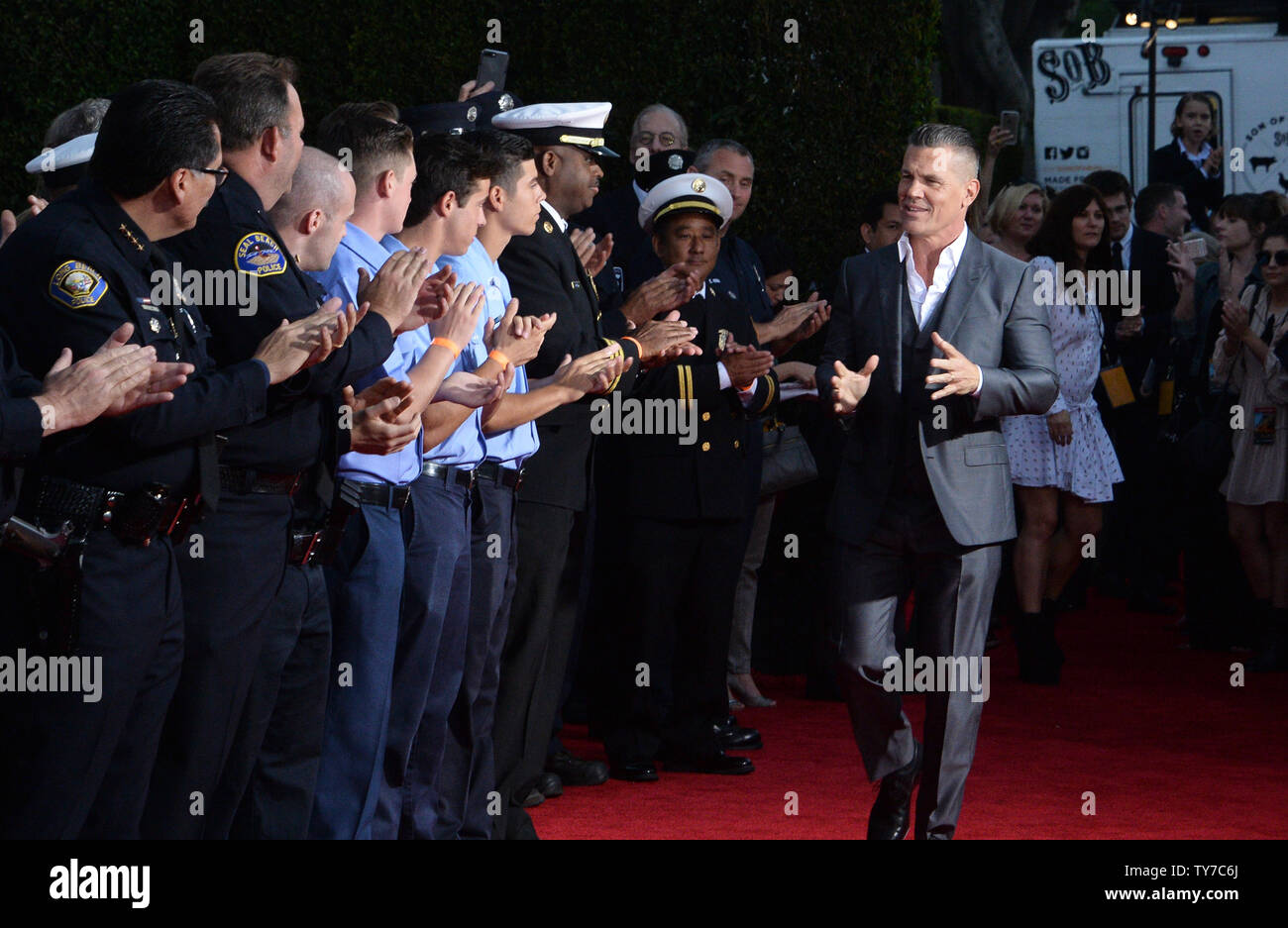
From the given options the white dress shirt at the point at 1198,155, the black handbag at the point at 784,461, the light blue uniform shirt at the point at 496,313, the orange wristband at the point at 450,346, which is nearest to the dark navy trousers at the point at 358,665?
the orange wristband at the point at 450,346

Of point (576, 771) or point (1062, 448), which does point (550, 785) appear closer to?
point (576, 771)

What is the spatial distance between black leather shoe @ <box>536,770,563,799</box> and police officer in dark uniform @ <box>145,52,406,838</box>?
2.22 meters

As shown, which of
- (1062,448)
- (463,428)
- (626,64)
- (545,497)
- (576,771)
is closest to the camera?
(463,428)

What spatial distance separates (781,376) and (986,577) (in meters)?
2.51

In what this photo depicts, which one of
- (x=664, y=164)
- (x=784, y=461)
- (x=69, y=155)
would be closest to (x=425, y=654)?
(x=69, y=155)

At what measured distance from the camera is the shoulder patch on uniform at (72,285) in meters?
3.59

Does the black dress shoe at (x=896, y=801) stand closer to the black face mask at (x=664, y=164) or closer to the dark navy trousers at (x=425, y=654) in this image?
the dark navy trousers at (x=425, y=654)

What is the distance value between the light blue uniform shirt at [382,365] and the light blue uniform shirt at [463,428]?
0.04 m

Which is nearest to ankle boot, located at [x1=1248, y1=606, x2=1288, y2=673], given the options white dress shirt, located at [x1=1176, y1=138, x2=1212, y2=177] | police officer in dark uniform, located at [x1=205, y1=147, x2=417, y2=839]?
white dress shirt, located at [x1=1176, y1=138, x2=1212, y2=177]

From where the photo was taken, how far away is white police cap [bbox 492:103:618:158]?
245 inches

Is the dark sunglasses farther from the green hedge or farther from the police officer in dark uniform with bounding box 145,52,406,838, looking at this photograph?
the green hedge

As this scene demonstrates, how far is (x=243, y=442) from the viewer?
395 cm

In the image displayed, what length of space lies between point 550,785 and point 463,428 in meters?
1.82
